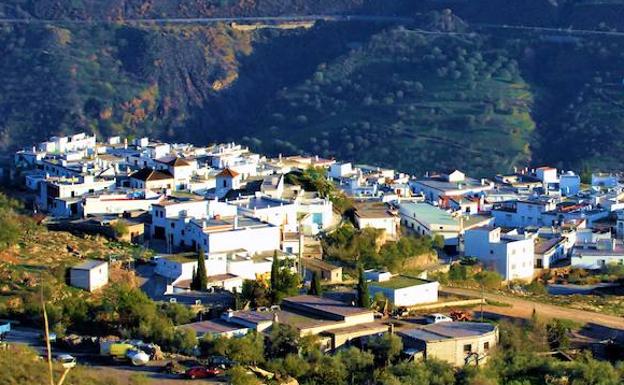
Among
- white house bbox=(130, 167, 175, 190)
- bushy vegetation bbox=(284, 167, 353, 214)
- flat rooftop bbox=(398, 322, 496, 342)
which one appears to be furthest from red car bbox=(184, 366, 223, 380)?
bushy vegetation bbox=(284, 167, 353, 214)

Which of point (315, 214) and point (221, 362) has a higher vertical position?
point (315, 214)

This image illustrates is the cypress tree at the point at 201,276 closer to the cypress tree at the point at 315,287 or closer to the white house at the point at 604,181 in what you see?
the cypress tree at the point at 315,287

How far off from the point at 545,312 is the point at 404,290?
3108 millimetres

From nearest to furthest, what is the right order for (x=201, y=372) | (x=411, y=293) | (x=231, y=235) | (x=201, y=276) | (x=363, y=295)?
1. (x=201, y=372)
2. (x=363, y=295)
3. (x=411, y=293)
4. (x=201, y=276)
5. (x=231, y=235)

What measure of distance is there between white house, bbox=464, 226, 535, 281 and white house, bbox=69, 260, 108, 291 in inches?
417

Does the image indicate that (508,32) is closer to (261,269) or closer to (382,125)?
(382,125)

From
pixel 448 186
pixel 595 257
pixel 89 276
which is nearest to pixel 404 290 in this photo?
pixel 89 276

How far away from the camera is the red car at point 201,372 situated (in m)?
26.8

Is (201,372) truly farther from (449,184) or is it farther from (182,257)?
(449,184)

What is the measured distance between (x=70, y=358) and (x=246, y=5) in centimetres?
7073

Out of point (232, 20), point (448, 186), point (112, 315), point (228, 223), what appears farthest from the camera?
point (232, 20)

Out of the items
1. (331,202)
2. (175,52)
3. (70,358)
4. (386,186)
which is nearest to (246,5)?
(175,52)

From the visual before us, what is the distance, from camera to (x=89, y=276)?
33188 millimetres

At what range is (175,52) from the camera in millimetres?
88062
